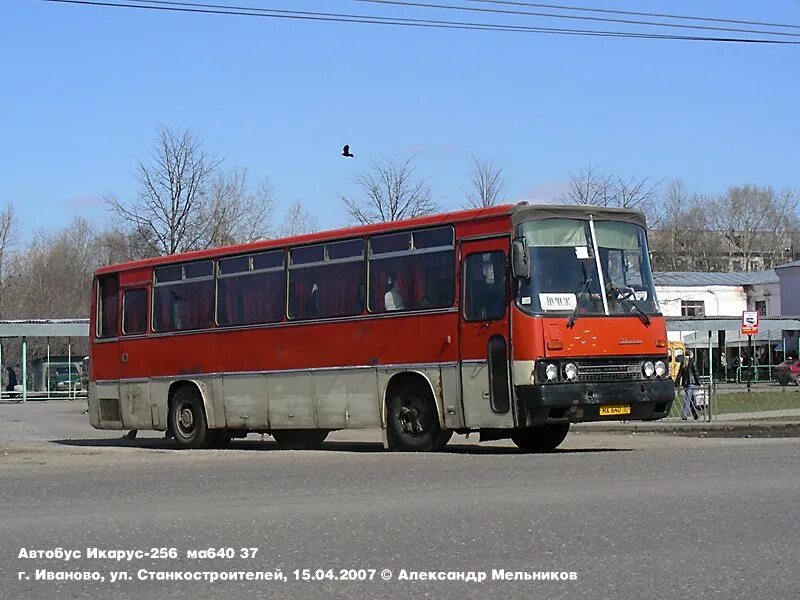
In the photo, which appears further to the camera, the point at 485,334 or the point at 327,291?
the point at 327,291

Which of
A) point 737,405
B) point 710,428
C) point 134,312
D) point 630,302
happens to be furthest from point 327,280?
point 737,405

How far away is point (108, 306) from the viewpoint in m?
24.8

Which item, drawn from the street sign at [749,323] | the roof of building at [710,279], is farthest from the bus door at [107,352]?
the roof of building at [710,279]

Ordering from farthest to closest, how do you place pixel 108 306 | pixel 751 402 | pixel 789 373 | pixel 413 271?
pixel 789 373
pixel 751 402
pixel 108 306
pixel 413 271

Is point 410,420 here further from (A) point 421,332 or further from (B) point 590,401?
(B) point 590,401

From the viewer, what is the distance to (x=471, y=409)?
702 inches

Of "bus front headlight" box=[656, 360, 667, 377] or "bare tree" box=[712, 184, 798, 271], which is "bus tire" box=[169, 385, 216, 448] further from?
"bare tree" box=[712, 184, 798, 271]

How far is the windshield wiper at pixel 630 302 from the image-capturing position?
1788 cm

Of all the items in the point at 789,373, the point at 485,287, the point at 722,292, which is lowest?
the point at 789,373

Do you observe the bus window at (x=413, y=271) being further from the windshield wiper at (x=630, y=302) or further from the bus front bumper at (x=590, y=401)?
the windshield wiper at (x=630, y=302)

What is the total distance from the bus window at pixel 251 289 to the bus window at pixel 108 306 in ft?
10.6

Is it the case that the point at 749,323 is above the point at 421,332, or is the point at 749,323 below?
above

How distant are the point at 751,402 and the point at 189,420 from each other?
2255cm

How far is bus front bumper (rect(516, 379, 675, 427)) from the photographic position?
17.0m
